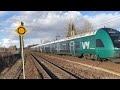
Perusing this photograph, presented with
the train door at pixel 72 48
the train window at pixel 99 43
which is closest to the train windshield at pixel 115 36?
the train window at pixel 99 43

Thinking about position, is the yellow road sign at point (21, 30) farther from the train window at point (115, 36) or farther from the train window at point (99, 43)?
the train window at point (99, 43)

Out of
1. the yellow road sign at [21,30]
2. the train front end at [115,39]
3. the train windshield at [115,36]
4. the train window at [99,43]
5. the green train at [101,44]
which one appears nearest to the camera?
the yellow road sign at [21,30]

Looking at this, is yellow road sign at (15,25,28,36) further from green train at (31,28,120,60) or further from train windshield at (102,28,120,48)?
train windshield at (102,28,120,48)

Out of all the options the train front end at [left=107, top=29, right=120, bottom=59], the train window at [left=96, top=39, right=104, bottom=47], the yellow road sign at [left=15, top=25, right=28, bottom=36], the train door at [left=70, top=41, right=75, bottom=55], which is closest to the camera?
the yellow road sign at [left=15, top=25, right=28, bottom=36]

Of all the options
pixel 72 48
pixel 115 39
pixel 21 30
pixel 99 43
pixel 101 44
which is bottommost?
pixel 72 48

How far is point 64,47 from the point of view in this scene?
43094mm

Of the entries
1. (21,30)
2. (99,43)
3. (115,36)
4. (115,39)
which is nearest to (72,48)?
(99,43)

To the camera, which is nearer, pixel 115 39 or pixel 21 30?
pixel 21 30

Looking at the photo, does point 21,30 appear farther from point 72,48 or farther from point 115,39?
point 72,48

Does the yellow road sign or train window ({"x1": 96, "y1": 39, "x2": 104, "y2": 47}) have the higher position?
the yellow road sign

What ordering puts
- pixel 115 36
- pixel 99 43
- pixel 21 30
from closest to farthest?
pixel 21 30 → pixel 115 36 → pixel 99 43

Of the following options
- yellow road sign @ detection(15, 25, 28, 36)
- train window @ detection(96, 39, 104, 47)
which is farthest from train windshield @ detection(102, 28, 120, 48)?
yellow road sign @ detection(15, 25, 28, 36)
